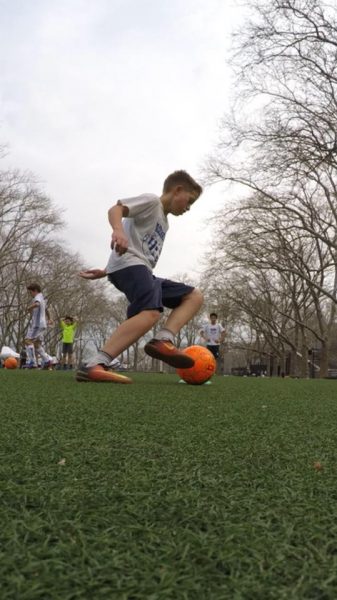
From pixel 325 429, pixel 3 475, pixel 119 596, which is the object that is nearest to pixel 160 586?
pixel 119 596

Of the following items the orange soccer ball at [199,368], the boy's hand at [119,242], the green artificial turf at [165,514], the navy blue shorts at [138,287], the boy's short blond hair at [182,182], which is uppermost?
the boy's short blond hair at [182,182]

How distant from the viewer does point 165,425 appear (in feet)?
7.84

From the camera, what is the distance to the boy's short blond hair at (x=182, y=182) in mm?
5183

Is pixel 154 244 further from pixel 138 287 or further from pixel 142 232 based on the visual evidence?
pixel 138 287

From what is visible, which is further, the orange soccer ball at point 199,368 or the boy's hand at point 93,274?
the orange soccer ball at point 199,368

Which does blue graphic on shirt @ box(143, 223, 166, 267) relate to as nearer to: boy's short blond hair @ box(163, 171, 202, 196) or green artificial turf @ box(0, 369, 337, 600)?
boy's short blond hair @ box(163, 171, 202, 196)

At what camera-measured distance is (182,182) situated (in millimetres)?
5184

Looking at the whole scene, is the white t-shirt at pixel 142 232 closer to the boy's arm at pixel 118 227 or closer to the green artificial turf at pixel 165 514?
the boy's arm at pixel 118 227

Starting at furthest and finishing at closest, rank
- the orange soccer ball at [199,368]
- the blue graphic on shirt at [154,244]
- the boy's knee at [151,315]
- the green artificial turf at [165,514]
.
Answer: the orange soccer ball at [199,368]
the blue graphic on shirt at [154,244]
the boy's knee at [151,315]
the green artificial turf at [165,514]

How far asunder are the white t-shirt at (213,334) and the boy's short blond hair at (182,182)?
11.6 meters

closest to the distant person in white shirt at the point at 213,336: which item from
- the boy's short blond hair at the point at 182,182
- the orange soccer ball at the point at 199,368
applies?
the orange soccer ball at the point at 199,368

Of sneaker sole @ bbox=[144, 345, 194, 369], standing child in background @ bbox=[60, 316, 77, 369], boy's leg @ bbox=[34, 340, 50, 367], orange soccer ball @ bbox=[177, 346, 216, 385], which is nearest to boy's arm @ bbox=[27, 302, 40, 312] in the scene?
A: boy's leg @ bbox=[34, 340, 50, 367]

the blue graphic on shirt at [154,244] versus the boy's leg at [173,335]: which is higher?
the blue graphic on shirt at [154,244]

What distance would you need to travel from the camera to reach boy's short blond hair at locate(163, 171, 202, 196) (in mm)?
5183
